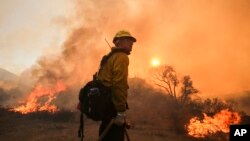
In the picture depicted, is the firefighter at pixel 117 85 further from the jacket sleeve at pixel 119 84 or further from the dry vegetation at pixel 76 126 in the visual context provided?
the dry vegetation at pixel 76 126

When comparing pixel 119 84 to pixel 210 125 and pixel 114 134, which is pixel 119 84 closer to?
pixel 114 134

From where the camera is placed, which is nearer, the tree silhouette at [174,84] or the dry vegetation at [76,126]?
the dry vegetation at [76,126]

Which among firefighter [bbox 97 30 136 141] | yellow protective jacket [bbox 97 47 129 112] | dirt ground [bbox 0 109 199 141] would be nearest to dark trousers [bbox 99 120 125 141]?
firefighter [bbox 97 30 136 141]

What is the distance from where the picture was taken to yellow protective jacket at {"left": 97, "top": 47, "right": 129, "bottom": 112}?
480 centimetres

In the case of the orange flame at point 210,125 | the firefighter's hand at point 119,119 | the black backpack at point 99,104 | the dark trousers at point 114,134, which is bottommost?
the orange flame at point 210,125

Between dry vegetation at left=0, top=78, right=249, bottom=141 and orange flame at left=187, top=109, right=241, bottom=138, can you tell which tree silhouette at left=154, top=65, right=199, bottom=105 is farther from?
orange flame at left=187, top=109, right=241, bottom=138

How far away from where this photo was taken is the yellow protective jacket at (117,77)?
4797 mm

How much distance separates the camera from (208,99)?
48000 millimetres

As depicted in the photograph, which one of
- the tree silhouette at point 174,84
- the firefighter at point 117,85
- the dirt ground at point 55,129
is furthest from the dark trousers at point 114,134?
the tree silhouette at point 174,84

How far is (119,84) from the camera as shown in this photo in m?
4.84

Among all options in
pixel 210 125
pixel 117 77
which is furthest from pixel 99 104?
pixel 210 125

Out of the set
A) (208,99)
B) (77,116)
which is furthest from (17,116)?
(208,99)

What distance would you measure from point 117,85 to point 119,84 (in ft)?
0.12

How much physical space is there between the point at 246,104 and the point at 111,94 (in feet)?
205
